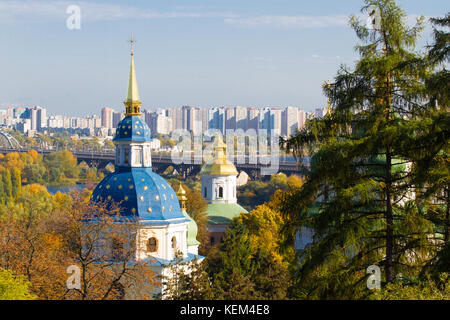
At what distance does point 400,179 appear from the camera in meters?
11.2

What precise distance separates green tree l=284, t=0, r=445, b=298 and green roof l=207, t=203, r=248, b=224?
2659 centimetres

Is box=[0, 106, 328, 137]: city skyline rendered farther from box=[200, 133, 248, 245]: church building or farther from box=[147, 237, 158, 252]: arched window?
box=[147, 237, 158, 252]: arched window

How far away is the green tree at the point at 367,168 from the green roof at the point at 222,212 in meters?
26.6

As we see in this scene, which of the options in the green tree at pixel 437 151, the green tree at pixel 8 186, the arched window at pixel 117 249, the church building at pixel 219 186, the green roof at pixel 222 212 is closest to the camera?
the green tree at pixel 437 151

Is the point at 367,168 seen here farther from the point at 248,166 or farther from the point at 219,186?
the point at 248,166

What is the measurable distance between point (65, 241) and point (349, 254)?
9.68 m

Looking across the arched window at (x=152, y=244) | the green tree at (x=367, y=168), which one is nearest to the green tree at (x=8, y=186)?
the arched window at (x=152, y=244)

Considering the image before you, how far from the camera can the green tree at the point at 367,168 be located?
1082cm

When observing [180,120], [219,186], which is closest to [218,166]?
[219,186]

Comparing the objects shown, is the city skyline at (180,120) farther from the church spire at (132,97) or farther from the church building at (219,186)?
the church spire at (132,97)

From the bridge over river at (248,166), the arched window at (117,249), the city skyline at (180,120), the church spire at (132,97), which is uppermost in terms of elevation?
the city skyline at (180,120)

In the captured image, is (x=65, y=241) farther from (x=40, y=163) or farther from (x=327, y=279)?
(x=40, y=163)

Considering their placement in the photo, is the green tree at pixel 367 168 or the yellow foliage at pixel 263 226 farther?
the yellow foliage at pixel 263 226
